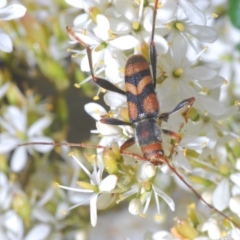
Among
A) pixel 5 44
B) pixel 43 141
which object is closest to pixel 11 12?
pixel 5 44

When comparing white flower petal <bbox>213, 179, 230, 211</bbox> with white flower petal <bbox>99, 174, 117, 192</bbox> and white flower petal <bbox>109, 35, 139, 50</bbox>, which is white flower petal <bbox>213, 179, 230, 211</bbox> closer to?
white flower petal <bbox>99, 174, 117, 192</bbox>

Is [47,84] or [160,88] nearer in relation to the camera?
[160,88]

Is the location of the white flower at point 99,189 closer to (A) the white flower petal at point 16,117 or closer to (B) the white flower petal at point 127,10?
(B) the white flower petal at point 127,10

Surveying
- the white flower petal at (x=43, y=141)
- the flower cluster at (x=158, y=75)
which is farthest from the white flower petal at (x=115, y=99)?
the white flower petal at (x=43, y=141)

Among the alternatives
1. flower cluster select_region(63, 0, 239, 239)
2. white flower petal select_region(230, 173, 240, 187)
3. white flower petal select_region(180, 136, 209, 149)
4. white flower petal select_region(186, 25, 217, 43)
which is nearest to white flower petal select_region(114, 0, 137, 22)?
flower cluster select_region(63, 0, 239, 239)

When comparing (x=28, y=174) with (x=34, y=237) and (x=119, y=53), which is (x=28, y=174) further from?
(x=119, y=53)

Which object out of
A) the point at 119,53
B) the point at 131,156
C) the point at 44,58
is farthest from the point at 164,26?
the point at 44,58
